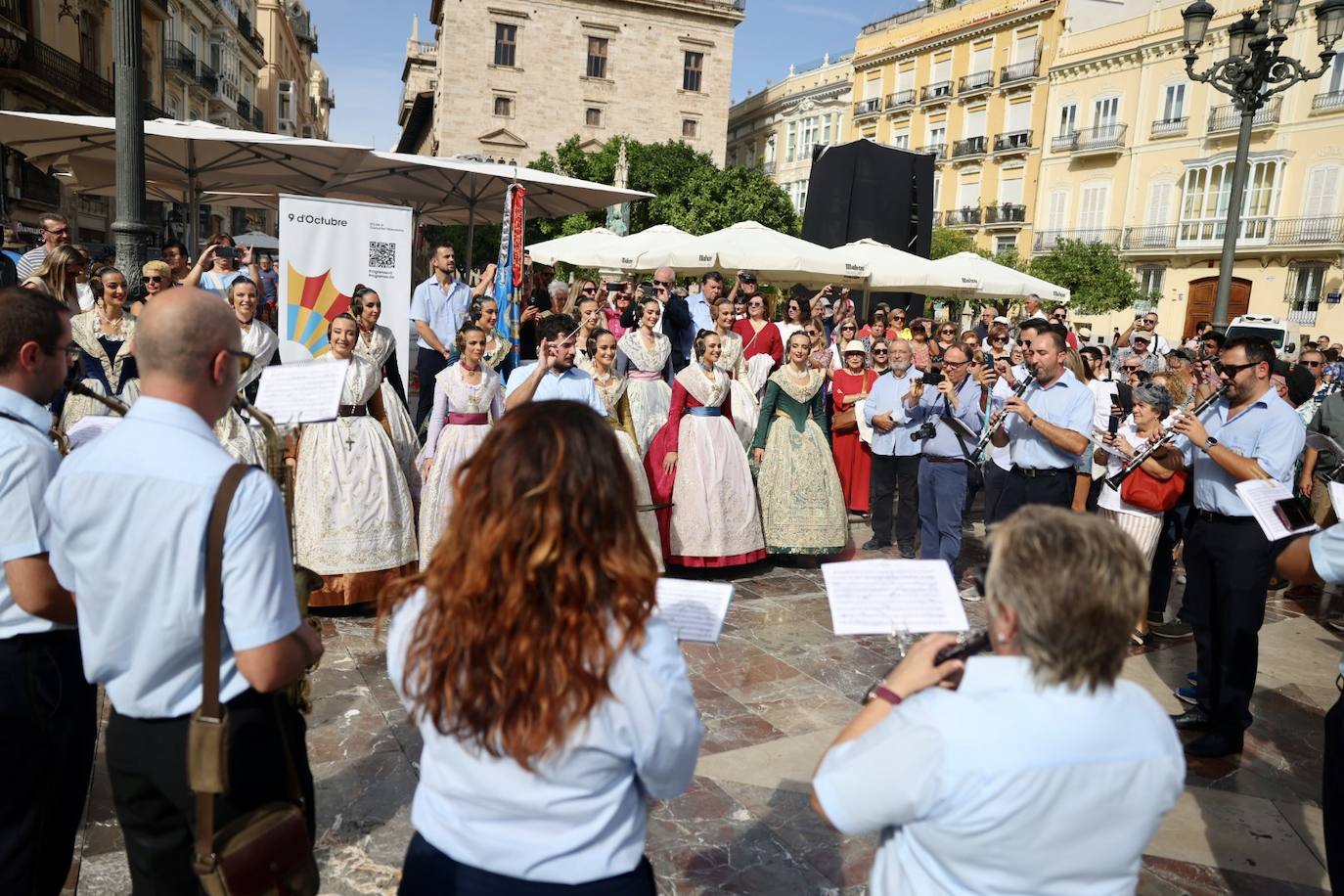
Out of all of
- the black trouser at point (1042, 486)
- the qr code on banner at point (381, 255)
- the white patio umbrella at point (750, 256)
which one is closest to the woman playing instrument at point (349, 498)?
the qr code on banner at point (381, 255)

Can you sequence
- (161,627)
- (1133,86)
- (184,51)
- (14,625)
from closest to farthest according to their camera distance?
(161,627)
(14,625)
(1133,86)
(184,51)

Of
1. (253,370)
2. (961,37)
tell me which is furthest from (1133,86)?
(253,370)

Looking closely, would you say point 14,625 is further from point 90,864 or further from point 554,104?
point 554,104

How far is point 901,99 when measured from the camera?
45.9 metres

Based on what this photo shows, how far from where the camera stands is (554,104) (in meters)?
42.2

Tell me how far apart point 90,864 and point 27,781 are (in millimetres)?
1095

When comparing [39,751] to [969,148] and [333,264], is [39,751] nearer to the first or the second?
[333,264]

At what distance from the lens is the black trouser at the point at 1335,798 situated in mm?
2572

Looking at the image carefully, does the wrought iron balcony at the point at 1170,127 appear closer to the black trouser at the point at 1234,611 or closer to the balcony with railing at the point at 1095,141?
the balcony with railing at the point at 1095,141

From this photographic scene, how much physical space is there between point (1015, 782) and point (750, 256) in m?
10.4

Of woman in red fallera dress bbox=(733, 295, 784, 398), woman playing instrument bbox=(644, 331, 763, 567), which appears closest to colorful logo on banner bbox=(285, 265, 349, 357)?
woman playing instrument bbox=(644, 331, 763, 567)

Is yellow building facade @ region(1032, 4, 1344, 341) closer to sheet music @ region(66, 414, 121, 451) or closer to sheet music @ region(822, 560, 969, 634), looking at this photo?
sheet music @ region(822, 560, 969, 634)

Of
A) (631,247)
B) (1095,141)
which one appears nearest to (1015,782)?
(631,247)

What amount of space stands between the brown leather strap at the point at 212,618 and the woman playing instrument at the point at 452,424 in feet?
13.2
